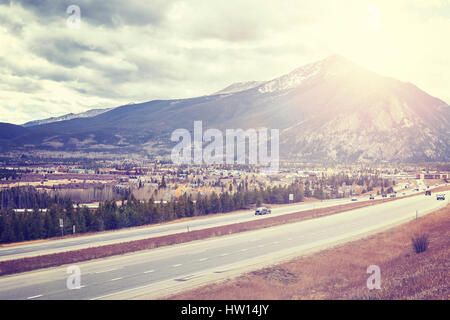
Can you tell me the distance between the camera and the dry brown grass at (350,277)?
2206 centimetres

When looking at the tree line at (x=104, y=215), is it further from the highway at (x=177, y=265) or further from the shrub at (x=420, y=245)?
the shrub at (x=420, y=245)

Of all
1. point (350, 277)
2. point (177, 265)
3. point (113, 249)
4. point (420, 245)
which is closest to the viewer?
point (350, 277)

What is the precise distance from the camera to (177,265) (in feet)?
103

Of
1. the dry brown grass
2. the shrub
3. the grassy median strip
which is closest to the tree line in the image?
the grassy median strip

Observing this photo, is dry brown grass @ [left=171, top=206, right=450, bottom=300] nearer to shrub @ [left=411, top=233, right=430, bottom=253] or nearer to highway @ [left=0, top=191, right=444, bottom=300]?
shrub @ [left=411, top=233, right=430, bottom=253]

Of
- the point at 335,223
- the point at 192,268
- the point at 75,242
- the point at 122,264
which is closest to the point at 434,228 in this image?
the point at 335,223

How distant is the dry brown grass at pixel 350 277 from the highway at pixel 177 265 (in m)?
1.94

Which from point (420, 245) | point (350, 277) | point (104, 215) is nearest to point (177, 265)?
point (350, 277)

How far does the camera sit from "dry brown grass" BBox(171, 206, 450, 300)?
22.1m

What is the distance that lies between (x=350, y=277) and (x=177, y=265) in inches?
508

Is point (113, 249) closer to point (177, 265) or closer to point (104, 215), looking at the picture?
point (177, 265)

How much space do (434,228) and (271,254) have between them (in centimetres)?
2213

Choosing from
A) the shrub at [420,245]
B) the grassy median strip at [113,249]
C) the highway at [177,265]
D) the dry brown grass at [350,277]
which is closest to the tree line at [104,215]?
the grassy median strip at [113,249]
